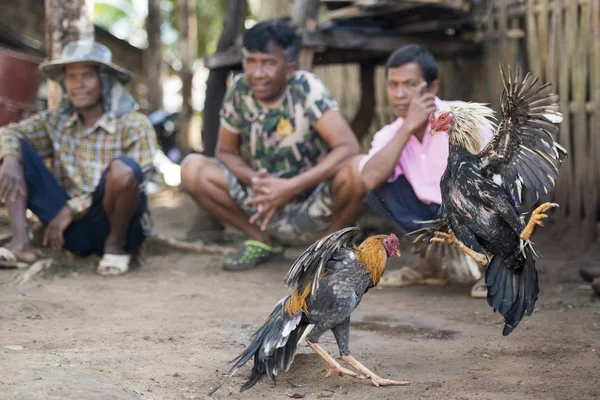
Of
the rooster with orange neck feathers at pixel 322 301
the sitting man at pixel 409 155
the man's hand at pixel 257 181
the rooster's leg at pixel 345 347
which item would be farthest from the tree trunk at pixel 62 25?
the rooster's leg at pixel 345 347

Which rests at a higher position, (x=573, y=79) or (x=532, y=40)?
(x=532, y=40)

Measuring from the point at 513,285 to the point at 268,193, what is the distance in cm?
217

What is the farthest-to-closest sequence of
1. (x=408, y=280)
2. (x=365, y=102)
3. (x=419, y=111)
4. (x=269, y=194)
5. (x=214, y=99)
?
(x=365, y=102) < (x=214, y=99) < (x=408, y=280) < (x=269, y=194) < (x=419, y=111)

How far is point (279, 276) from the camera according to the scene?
18.2ft

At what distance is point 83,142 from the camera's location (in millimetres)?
5711

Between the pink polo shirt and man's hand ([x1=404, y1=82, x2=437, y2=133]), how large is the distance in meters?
0.05

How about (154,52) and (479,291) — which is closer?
(479,291)

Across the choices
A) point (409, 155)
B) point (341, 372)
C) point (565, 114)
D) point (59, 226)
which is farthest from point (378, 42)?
point (341, 372)

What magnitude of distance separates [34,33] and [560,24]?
387 inches

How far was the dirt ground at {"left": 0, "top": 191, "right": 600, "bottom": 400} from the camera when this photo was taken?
311 centimetres

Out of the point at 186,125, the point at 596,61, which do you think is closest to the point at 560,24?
the point at 596,61

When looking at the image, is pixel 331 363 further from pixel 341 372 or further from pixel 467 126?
pixel 467 126

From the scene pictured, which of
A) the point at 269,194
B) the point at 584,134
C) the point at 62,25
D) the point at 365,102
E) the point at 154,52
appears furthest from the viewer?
the point at 154,52

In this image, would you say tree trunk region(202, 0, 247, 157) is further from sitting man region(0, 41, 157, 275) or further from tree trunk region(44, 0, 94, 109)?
sitting man region(0, 41, 157, 275)
